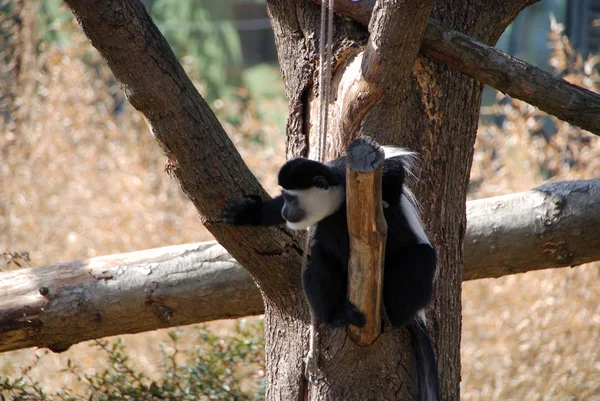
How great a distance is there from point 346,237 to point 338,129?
12.1 inches

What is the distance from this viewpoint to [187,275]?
230 centimetres

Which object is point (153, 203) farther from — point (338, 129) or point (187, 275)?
point (338, 129)

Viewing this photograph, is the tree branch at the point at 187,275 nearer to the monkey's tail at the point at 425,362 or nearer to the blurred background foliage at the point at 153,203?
the blurred background foliage at the point at 153,203

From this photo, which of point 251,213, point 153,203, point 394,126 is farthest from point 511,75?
point 153,203

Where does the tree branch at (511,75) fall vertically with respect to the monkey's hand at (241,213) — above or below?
above

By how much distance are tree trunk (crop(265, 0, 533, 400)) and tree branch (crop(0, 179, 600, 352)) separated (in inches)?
19.6

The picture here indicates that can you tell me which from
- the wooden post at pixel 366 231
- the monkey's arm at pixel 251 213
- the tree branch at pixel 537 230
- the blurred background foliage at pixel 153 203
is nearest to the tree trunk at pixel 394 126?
the wooden post at pixel 366 231

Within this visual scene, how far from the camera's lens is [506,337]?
12.7ft

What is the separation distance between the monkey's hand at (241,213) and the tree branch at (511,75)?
2.01ft

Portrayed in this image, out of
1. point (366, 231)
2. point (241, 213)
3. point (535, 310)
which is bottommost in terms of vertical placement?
point (366, 231)

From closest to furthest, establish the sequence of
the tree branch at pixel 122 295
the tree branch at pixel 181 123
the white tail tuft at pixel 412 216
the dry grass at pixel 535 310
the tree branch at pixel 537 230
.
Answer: the tree branch at pixel 181 123 → the white tail tuft at pixel 412 216 → the tree branch at pixel 122 295 → the tree branch at pixel 537 230 → the dry grass at pixel 535 310

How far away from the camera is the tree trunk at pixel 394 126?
5.56ft

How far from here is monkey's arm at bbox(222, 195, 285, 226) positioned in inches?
65.6

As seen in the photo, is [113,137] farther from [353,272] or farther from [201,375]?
[353,272]
